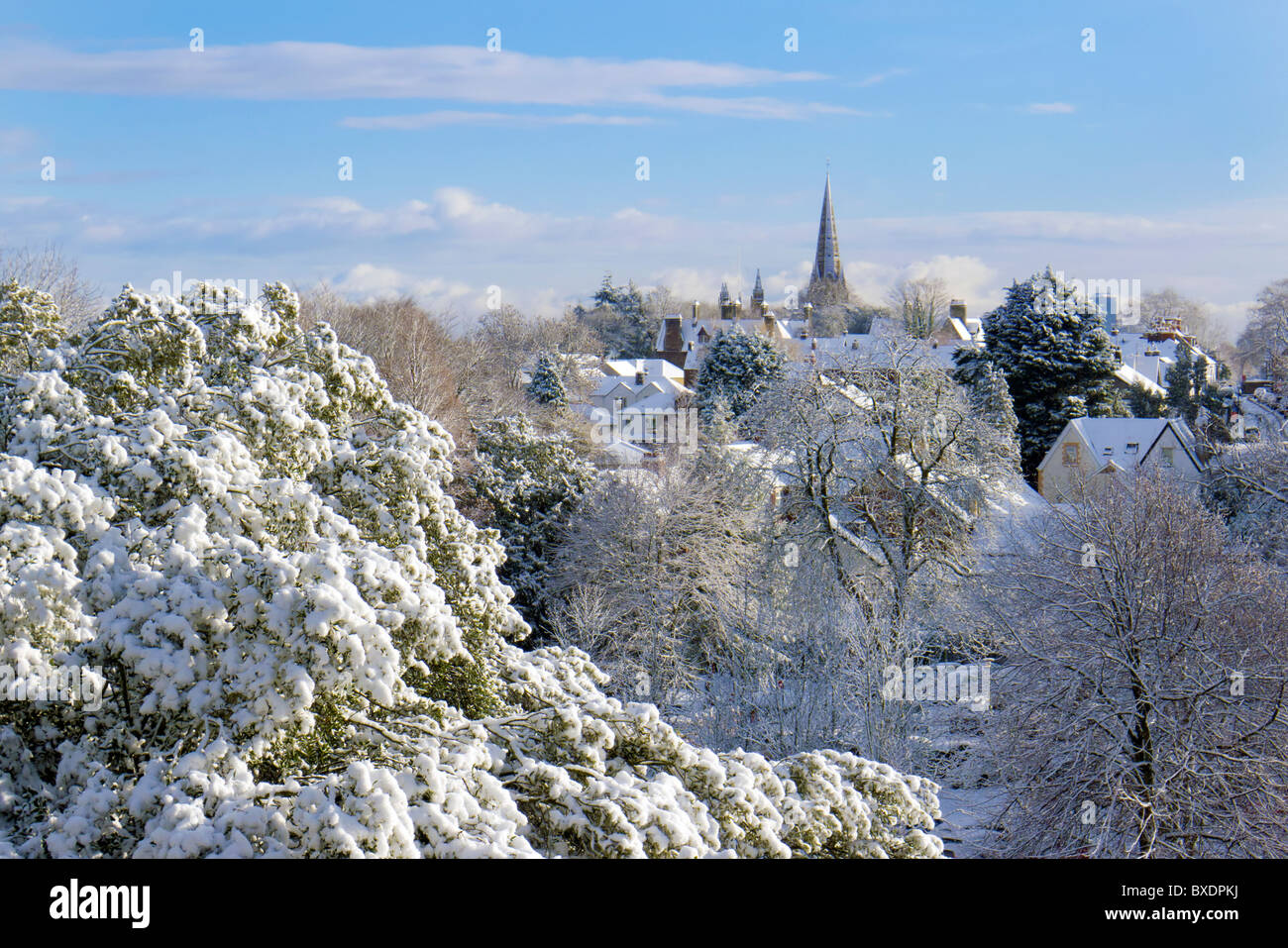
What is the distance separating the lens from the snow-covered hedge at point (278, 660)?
6938mm

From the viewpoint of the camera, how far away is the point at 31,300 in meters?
13.1

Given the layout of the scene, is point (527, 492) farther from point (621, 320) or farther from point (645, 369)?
point (621, 320)

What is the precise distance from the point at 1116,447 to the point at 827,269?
2632 inches

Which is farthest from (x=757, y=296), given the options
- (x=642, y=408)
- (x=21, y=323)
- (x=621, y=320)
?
(x=21, y=323)

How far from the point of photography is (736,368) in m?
49.8

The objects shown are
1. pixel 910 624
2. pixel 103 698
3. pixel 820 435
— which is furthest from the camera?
pixel 820 435

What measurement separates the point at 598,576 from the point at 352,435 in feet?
57.7

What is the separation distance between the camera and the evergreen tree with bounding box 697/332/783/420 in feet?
162

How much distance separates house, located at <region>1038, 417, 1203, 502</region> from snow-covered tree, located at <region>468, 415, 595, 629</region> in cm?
1839

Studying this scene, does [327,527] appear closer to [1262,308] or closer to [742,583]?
[742,583]

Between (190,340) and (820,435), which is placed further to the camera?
(820,435)
